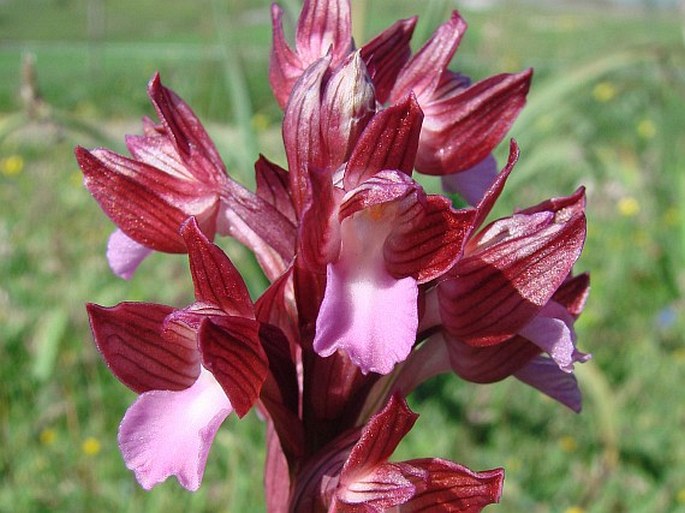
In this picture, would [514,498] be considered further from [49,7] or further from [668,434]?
[49,7]

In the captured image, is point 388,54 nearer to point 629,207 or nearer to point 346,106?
point 346,106

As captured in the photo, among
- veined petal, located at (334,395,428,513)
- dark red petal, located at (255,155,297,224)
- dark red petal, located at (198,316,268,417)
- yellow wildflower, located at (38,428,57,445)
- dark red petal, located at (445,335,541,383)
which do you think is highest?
dark red petal, located at (255,155,297,224)

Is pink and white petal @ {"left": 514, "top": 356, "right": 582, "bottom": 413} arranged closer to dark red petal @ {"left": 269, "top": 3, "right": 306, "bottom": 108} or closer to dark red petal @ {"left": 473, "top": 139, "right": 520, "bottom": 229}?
dark red petal @ {"left": 473, "top": 139, "right": 520, "bottom": 229}

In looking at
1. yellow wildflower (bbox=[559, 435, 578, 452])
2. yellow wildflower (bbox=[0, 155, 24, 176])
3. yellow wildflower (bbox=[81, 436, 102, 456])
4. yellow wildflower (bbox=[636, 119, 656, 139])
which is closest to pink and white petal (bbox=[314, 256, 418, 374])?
yellow wildflower (bbox=[81, 436, 102, 456])

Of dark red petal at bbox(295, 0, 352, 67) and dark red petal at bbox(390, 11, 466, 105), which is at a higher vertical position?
dark red petal at bbox(295, 0, 352, 67)

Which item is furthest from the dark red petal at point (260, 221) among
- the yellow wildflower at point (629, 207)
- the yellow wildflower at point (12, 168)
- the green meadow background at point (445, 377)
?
the yellow wildflower at point (12, 168)

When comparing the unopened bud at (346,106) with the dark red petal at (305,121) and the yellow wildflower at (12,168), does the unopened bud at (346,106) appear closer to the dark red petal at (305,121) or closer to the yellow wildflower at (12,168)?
the dark red petal at (305,121)

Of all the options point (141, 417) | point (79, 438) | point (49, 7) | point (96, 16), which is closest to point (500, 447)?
point (79, 438)
